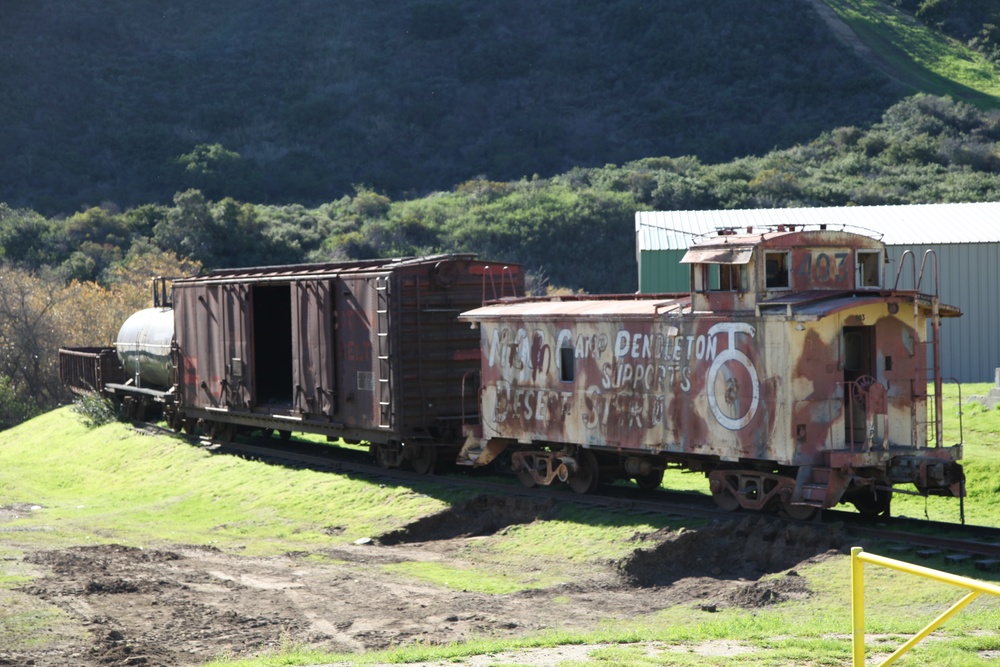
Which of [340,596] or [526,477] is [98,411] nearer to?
[526,477]

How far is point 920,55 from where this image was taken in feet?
291

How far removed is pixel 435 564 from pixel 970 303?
23302 mm

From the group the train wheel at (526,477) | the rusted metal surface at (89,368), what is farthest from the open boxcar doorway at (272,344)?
the train wheel at (526,477)

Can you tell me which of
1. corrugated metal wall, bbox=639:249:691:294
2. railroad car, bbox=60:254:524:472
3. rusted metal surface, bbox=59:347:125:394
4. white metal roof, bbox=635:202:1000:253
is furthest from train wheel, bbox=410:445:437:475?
rusted metal surface, bbox=59:347:125:394

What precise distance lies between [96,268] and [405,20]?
41314 millimetres

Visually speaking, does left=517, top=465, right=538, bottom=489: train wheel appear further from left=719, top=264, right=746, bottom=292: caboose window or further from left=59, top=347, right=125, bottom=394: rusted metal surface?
left=59, top=347, right=125, bottom=394: rusted metal surface

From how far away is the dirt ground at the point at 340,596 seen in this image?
41.8ft

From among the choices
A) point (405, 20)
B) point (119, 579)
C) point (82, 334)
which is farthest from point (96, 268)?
point (119, 579)

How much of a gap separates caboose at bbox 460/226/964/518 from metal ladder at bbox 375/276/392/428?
12.0ft

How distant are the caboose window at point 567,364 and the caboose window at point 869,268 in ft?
15.7

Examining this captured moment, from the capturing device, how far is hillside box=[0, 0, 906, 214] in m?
78.2

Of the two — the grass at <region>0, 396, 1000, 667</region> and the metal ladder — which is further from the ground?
the metal ladder

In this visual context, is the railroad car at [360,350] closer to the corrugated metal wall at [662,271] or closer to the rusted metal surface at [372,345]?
the rusted metal surface at [372,345]

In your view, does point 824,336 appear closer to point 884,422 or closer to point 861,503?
point 884,422
